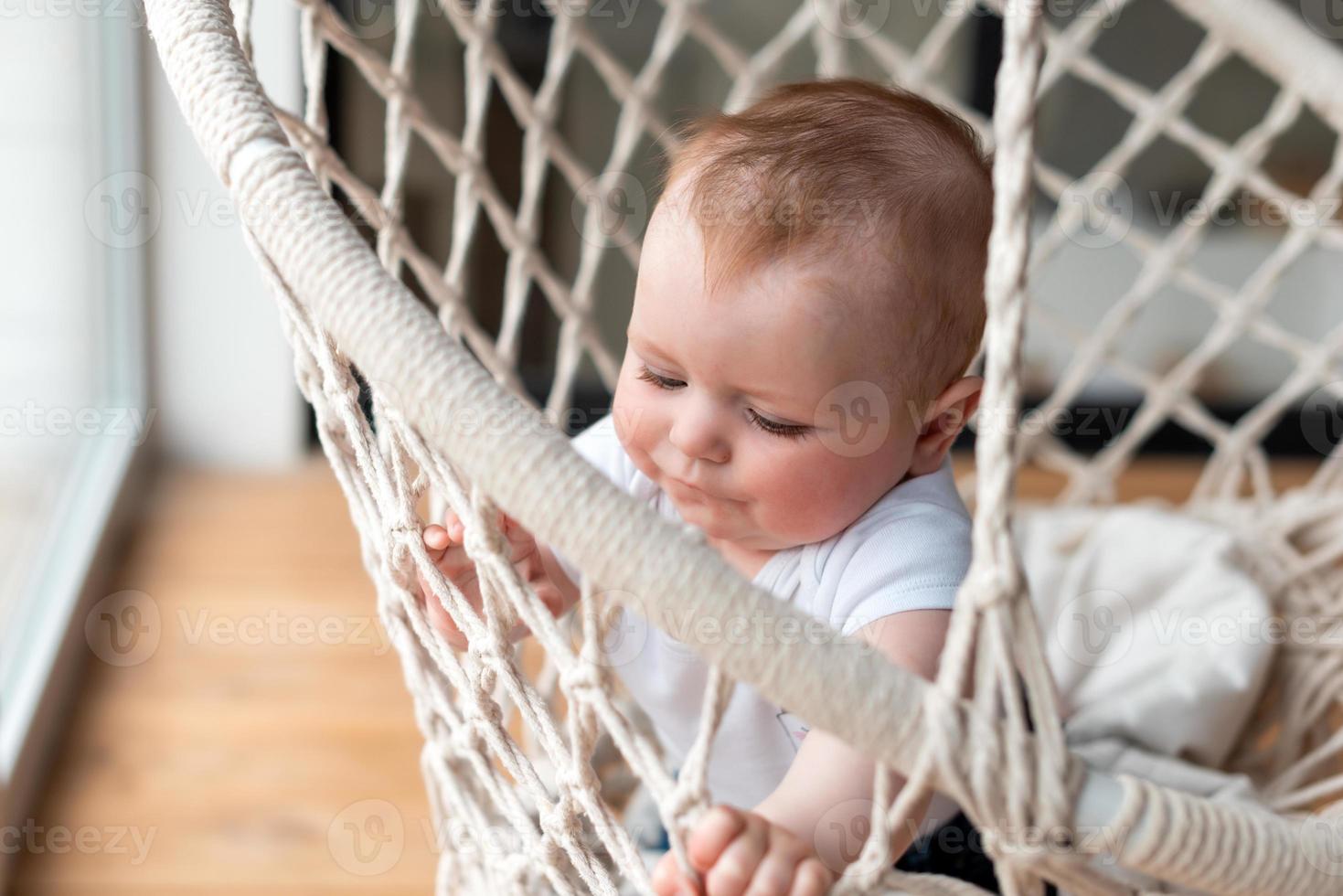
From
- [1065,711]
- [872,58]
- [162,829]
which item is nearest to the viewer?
[1065,711]

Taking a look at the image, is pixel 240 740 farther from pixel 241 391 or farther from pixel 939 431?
pixel 939 431

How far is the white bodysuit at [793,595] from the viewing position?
55cm

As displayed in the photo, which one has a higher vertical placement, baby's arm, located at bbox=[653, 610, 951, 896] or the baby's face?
the baby's face

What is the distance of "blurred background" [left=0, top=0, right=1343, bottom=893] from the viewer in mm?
1001

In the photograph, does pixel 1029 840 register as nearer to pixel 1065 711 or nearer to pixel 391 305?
pixel 391 305

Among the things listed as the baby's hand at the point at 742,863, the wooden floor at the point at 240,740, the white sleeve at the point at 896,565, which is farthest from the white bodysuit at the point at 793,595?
the wooden floor at the point at 240,740

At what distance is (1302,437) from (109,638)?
152 cm

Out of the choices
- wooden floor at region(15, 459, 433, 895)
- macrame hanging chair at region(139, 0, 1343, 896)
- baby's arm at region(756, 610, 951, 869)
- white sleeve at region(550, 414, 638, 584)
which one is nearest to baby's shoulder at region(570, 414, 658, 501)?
white sleeve at region(550, 414, 638, 584)

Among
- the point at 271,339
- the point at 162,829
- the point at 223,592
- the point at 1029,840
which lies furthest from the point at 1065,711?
the point at 271,339

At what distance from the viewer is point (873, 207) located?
0.54 metres

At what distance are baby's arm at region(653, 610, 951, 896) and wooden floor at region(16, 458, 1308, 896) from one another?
56cm

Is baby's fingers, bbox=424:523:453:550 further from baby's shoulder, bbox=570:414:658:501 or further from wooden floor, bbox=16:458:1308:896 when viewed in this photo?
wooden floor, bbox=16:458:1308:896

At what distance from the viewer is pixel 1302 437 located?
177 cm

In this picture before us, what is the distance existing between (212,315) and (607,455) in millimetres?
971
